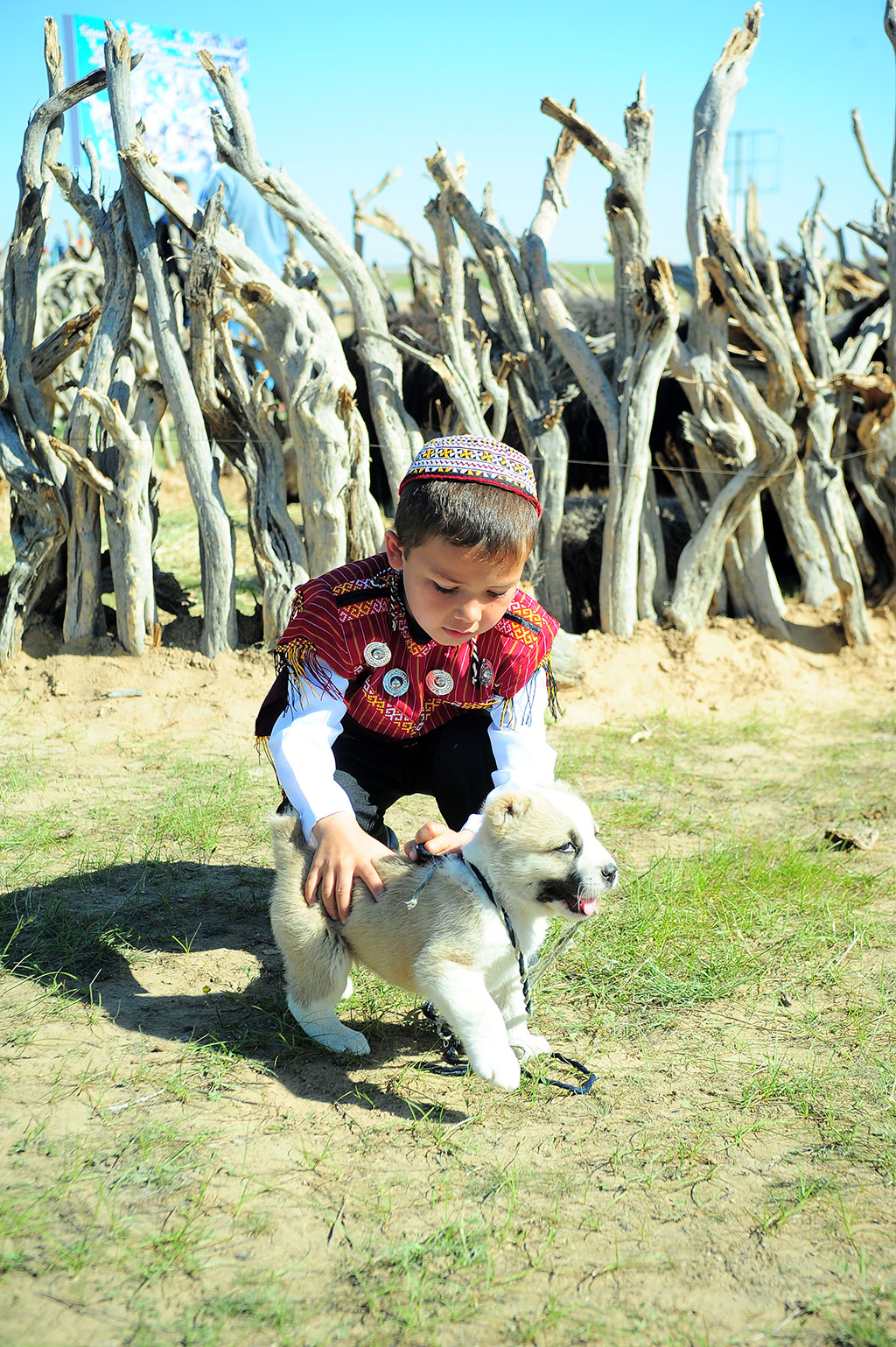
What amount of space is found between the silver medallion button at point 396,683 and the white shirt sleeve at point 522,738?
0.28 m

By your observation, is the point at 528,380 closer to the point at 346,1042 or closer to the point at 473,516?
the point at 473,516

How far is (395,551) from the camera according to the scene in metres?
2.65

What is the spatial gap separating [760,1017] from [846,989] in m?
0.33

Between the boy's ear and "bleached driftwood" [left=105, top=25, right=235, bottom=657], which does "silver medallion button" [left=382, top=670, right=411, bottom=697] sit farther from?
"bleached driftwood" [left=105, top=25, right=235, bottom=657]

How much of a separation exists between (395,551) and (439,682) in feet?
1.41

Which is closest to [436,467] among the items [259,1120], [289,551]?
[259,1120]

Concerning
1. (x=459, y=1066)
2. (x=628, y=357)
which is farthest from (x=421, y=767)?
(x=628, y=357)

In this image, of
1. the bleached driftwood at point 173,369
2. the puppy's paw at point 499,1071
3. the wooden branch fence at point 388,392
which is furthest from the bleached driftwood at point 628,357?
the puppy's paw at point 499,1071

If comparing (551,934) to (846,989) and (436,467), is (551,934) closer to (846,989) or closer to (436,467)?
(846,989)

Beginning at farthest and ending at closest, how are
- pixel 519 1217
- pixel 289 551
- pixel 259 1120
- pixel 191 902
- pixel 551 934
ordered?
pixel 289 551 < pixel 191 902 < pixel 551 934 < pixel 259 1120 < pixel 519 1217

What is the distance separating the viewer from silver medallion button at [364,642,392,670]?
9.14 ft

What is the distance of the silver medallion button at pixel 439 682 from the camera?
2.87 metres

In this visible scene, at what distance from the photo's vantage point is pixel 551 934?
10.6ft

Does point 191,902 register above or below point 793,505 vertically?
below
